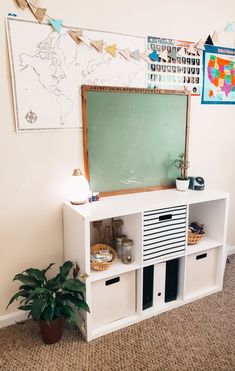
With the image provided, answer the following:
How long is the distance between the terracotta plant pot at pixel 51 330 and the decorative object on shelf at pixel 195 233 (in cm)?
107

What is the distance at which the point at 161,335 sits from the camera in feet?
6.05

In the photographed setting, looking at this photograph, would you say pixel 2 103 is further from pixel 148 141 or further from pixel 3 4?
pixel 148 141

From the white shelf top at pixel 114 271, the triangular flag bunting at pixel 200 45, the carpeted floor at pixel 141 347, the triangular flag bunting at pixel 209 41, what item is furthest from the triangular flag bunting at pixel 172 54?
the carpeted floor at pixel 141 347

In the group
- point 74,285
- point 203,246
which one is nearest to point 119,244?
point 74,285

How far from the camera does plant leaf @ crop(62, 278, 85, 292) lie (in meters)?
1.67

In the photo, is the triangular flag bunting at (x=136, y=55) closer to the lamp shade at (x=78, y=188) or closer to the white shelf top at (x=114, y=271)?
the lamp shade at (x=78, y=188)

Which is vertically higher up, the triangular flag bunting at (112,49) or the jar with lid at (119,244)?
the triangular flag bunting at (112,49)

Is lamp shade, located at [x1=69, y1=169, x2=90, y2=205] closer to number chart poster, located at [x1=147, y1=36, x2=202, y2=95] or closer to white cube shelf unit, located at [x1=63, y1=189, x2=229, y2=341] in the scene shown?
white cube shelf unit, located at [x1=63, y1=189, x2=229, y2=341]

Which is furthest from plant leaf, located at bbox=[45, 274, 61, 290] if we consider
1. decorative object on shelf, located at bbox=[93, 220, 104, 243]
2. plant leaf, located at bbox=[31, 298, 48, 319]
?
decorative object on shelf, located at bbox=[93, 220, 104, 243]

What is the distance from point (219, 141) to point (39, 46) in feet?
5.59

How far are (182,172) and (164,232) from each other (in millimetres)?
670

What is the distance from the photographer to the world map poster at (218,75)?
2.43 meters

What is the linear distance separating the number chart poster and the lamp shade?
877 millimetres

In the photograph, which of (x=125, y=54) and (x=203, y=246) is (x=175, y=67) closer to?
(x=125, y=54)
